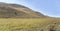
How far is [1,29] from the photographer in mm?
16500

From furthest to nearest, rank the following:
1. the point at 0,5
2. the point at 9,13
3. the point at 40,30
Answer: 1. the point at 0,5
2. the point at 9,13
3. the point at 40,30

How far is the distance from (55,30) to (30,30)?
6.89 ft

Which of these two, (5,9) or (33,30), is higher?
(5,9)

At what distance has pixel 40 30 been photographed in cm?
1476

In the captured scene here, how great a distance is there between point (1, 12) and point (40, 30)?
127 ft

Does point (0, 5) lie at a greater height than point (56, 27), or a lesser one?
greater

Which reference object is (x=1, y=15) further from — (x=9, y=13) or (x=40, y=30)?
(x=40, y=30)

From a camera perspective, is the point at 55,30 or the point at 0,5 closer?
the point at 55,30

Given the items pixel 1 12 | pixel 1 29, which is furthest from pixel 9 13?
pixel 1 29

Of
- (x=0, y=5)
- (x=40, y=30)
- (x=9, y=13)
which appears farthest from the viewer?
(x=0, y=5)

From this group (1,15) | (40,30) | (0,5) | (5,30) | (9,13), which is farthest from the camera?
(0,5)

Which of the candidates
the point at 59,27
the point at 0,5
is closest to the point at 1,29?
the point at 59,27

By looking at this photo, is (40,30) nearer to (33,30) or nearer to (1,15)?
(33,30)

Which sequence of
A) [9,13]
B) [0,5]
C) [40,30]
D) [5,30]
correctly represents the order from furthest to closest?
[0,5], [9,13], [5,30], [40,30]
